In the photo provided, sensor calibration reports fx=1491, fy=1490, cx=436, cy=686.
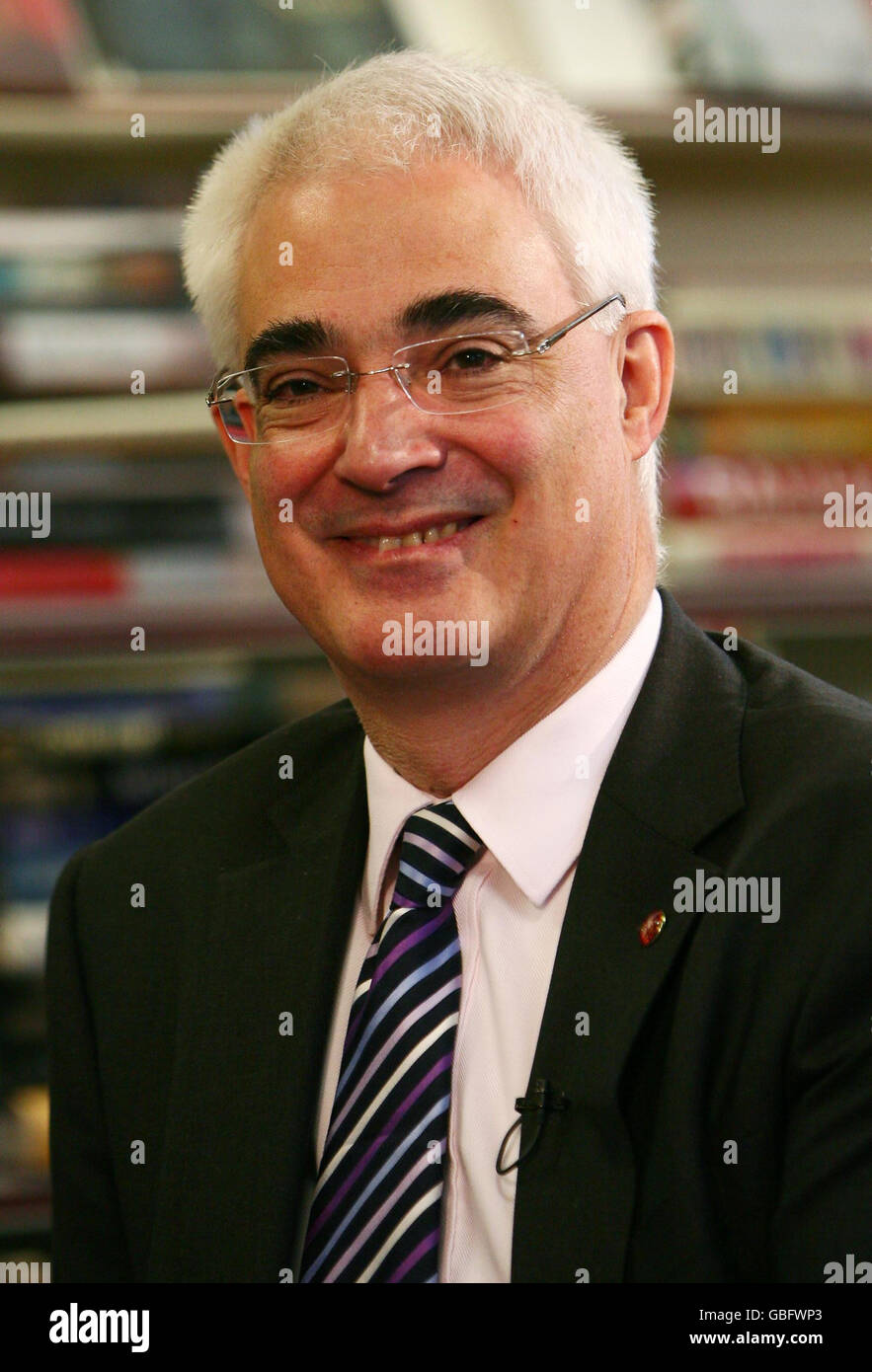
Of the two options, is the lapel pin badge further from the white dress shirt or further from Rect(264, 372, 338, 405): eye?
Rect(264, 372, 338, 405): eye

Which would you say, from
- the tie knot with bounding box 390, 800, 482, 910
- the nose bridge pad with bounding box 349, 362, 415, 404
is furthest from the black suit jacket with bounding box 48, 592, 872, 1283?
the nose bridge pad with bounding box 349, 362, 415, 404

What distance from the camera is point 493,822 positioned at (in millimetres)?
1272

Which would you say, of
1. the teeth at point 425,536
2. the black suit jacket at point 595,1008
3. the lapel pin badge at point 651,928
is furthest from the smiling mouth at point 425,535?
the lapel pin badge at point 651,928

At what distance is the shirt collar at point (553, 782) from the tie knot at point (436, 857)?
2 cm

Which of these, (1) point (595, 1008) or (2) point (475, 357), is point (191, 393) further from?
(1) point (595, 1008)

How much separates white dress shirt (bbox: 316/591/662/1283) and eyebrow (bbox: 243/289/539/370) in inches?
11.9

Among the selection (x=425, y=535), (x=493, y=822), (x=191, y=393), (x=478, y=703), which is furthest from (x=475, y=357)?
(x=191, y=393)

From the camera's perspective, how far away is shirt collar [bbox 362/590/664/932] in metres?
1.25

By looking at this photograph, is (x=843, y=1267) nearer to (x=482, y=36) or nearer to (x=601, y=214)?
(x=601, y=214)

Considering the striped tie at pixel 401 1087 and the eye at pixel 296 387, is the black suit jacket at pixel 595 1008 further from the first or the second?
the eye at pixel 296 387

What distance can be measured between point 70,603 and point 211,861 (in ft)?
2.30

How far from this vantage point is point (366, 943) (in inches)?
54.1

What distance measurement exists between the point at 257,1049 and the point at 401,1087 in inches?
7.2
